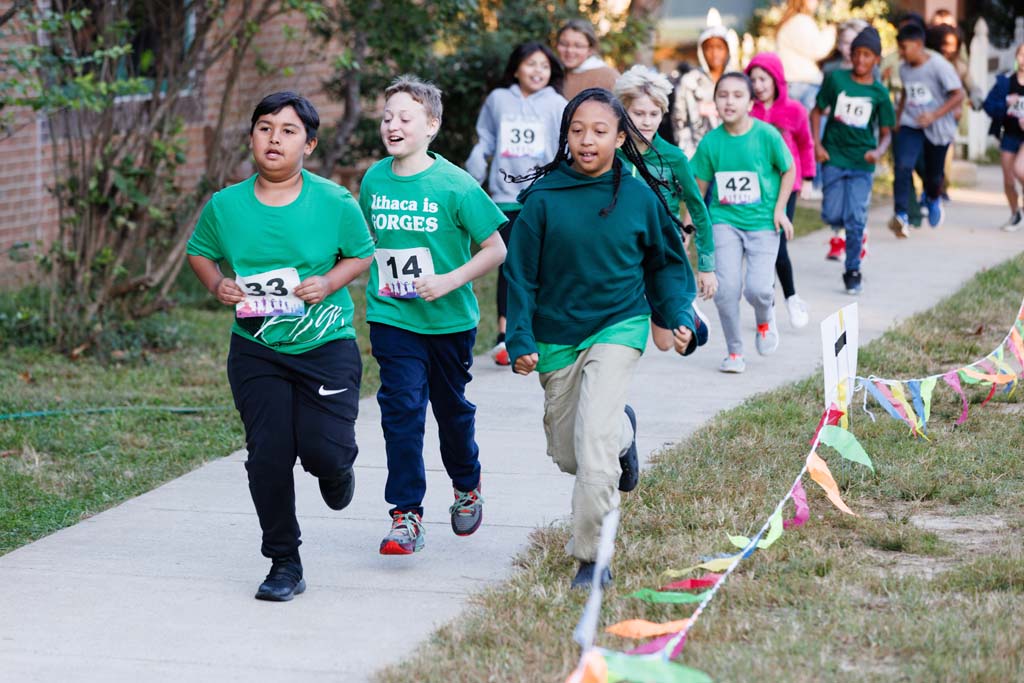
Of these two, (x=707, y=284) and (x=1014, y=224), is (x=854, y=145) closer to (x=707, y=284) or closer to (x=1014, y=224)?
(x=1014, y=224)

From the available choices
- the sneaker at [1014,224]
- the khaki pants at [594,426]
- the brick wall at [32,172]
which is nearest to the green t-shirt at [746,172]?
the brick wall at [32,172]

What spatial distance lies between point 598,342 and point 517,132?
378cm

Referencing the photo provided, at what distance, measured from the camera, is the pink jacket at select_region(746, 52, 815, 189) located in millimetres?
10656

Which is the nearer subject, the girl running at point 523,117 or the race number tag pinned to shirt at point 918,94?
the girl running at point 523,117

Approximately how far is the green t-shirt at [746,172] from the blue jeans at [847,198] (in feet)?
8.94

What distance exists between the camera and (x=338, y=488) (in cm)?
516

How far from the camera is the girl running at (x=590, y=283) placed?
4.87 meters

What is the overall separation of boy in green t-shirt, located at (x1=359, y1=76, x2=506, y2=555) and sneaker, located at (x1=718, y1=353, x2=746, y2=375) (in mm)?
3534

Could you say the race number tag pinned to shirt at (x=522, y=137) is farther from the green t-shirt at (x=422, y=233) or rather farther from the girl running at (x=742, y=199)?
the green t-shirt at (x=422, y=233)

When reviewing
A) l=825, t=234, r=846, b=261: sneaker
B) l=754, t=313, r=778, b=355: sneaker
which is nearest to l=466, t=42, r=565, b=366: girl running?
l=754, t=313, r=778, b=355: sneaker

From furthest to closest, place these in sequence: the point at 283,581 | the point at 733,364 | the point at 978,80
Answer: the point at 978,80 < the point at 733,364 < the point at 283,581

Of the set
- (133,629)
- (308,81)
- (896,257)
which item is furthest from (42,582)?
(308,81)

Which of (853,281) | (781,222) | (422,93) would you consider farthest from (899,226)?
(422,93)

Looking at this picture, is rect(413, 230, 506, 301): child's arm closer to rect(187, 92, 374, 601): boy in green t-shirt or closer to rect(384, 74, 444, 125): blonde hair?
rect(187, 92, 374, 601): boy in green t-shirt
